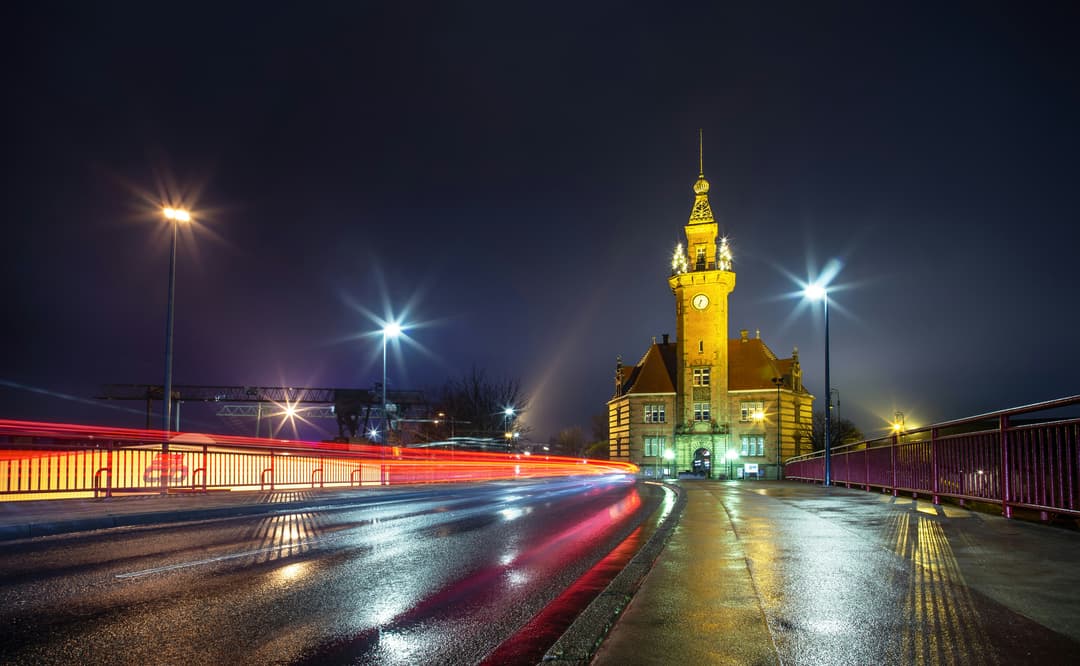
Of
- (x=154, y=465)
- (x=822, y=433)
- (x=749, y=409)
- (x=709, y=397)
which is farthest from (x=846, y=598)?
(x=822, y=433)

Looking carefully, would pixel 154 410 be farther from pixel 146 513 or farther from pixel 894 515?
pixel 894 515

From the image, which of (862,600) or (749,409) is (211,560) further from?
(749,409)

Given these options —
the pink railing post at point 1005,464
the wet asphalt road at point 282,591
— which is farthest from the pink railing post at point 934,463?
the wet asphalt road at point 282,591

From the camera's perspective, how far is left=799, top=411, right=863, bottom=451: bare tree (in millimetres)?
76000

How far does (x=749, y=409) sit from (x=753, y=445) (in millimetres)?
3708

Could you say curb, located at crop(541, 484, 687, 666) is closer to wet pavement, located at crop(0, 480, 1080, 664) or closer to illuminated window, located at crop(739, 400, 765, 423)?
wet pavement, located at crop(0, 480, 1080, 664)

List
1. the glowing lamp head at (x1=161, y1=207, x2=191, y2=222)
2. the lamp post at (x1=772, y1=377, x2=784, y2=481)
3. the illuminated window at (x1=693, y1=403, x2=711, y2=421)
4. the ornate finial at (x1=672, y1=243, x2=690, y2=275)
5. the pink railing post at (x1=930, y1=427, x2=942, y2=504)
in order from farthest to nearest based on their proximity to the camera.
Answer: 1. the ornate finial at (x1=672, y1=243, x2=690, y2=275)
2. the illuminated window at (x1=693, y1=403, x2=711, y2=421)
3. the lamp post at (x1=772, y1=377, x2=784, y2=481)
4. the glowing lamp head at (x1=161, y1=207, x2=191, y2=222)
5. the pink railing post at (x1=930, y1=427, x2=942, y2=504)

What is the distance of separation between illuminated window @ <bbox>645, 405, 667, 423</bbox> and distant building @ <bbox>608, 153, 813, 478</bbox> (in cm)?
10

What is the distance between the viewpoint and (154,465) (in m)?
19.2

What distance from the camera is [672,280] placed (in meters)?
73.1

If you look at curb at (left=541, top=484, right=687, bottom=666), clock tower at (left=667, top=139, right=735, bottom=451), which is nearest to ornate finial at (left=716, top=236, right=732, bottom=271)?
clock tower at (left=667, top=139, right=735, bottom=451)

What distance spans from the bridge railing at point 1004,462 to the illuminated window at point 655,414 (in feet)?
193

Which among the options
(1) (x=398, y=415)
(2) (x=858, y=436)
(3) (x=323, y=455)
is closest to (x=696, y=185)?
(2) (x=858, y=436)

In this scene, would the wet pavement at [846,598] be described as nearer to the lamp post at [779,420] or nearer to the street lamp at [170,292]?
the street lamp at [170,292]
